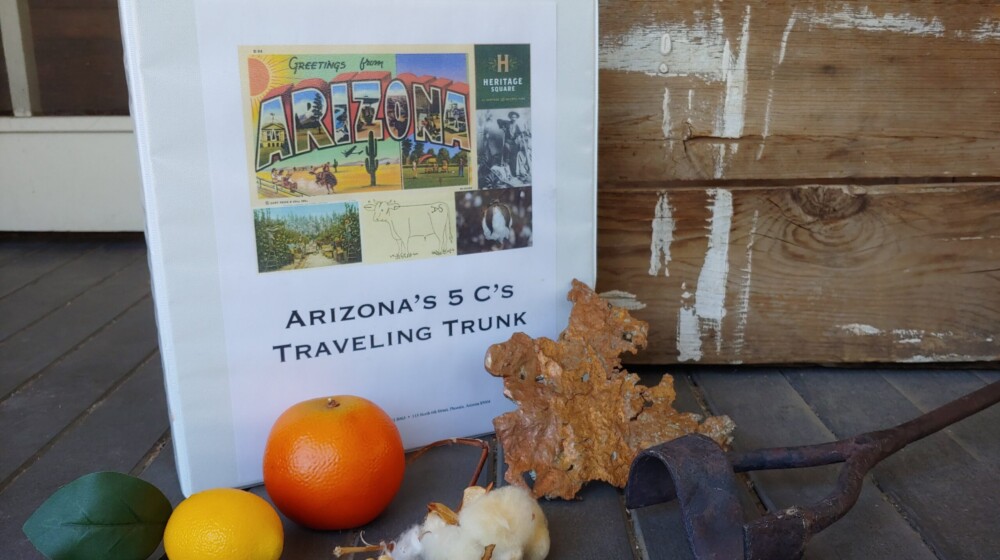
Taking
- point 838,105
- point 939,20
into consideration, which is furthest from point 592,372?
point 939,20

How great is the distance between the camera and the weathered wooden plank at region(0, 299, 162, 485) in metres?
0.85

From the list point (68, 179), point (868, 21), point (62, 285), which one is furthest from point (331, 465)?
point (68, 179)

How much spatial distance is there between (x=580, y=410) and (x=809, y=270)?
40 centimetres

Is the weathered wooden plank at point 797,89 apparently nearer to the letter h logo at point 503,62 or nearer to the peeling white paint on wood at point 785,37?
the peeling white paint on wood at point 785,37

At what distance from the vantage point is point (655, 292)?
1.00 meters

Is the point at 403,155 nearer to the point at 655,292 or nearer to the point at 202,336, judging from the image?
the point at 202,336

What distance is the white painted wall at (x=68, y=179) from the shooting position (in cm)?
187

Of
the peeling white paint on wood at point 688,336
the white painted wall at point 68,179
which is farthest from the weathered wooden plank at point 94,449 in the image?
the white painted wall at point 68,179

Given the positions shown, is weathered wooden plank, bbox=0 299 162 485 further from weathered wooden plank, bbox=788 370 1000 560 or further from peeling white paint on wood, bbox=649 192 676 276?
weathered wooden plank, bbox=788 370 1000 560

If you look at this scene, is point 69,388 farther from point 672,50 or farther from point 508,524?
point 672,50

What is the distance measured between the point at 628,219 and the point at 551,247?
6.9 inches

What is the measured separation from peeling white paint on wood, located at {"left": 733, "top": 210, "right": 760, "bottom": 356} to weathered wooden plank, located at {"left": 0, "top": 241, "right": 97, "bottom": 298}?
3.97 feet

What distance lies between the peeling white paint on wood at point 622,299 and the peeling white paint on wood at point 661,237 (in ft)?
0.12

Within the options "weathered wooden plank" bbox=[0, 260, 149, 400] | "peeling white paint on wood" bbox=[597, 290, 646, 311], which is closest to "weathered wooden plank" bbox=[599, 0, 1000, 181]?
"peeling white paint on wood" bbox=[597, 290, 646, 311]
